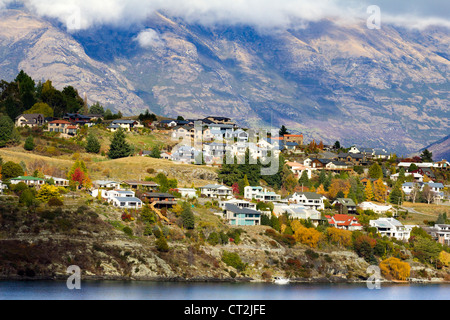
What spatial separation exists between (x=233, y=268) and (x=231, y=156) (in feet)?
129

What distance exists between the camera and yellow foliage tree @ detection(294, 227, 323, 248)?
365 feet

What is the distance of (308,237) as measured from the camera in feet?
366

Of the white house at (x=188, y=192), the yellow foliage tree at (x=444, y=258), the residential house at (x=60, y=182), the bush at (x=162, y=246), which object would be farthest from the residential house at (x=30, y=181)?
the yellow foliage tree at (x=444, y=258)

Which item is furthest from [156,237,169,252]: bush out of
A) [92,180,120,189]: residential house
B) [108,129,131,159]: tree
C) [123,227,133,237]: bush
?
[108,129,131,159]: tree

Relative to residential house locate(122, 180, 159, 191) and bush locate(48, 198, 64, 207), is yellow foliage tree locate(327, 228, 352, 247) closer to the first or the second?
residential house locate(122, 180, 159, 191)

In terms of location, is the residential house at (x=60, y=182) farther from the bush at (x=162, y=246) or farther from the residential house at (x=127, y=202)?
the bush at (x=162, y=246)

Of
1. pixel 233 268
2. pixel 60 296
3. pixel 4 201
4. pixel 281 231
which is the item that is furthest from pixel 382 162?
pixel 60 296

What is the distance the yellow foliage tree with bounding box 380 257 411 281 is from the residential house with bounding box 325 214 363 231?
11.3m

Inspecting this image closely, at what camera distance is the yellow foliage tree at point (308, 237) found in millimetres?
111250

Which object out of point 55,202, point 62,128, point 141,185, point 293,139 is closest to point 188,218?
point 141,185

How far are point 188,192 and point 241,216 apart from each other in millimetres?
10619

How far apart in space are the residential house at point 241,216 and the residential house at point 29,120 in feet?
173

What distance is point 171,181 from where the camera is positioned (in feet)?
401

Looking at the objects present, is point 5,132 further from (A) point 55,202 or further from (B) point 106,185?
(A) point 55,202
